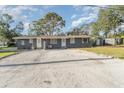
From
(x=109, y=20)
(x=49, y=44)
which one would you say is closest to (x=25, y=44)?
(x=49, y=44)

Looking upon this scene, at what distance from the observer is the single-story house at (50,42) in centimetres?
3188

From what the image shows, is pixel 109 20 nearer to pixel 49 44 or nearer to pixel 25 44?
pixel 49 44

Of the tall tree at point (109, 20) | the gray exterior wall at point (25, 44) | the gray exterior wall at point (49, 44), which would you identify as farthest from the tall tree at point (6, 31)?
the tall tree at point (109, 20)

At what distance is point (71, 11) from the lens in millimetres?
18203

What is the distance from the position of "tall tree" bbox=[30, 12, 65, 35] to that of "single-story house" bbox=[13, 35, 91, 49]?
1017 millimetres

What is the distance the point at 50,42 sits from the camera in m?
32.2

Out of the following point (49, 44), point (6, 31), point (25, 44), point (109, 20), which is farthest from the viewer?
point (109, 20)

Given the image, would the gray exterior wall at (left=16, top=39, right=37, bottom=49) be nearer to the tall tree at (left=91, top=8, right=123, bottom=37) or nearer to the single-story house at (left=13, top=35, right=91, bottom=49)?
the single-story house at (left=13, top=35, right=91, bottom=49)

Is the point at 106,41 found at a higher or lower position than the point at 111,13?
lower

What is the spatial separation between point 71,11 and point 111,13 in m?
18.7

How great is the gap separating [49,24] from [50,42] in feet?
18.5

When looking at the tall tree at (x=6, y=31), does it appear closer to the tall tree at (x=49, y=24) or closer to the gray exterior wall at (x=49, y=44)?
the gray exterior wall at (x=49, y=44)

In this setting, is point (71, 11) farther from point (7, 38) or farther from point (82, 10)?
point (7, 38)
